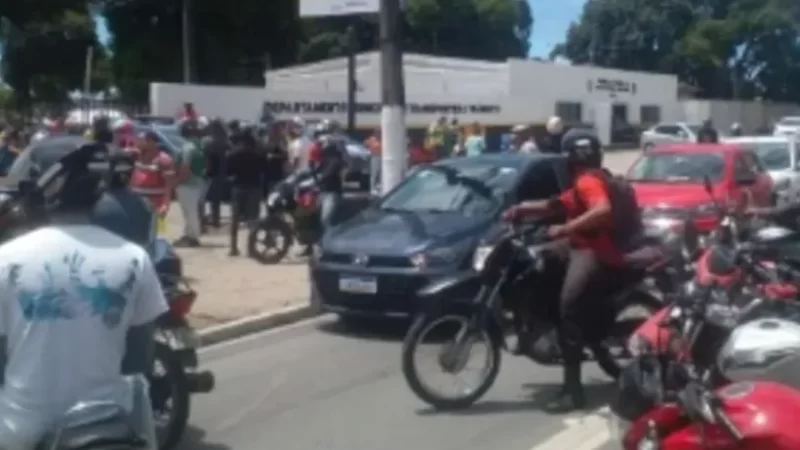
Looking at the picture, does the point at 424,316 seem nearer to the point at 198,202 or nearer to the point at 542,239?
the point at 542,239

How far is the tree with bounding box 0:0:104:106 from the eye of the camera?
6456 centimetres

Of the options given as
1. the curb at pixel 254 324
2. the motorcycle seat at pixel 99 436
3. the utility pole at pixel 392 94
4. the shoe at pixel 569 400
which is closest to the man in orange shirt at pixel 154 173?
the utility pole at pixel 392 94

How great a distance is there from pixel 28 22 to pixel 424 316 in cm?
4990

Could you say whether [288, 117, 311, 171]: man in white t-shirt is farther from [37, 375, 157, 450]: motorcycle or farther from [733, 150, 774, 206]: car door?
[37, 375, 157, 450]: motorcycle

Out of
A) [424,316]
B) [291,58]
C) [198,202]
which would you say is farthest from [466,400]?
[291,58]

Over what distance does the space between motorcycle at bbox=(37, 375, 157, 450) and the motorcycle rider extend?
16.5 feet

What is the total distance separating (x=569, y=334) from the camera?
953cm

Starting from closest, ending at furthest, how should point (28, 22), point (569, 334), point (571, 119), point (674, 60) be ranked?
point (569, 334) < point (28, 22) < point (571, 119) < point (674, 60)

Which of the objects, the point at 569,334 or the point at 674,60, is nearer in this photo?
the point at 569,334

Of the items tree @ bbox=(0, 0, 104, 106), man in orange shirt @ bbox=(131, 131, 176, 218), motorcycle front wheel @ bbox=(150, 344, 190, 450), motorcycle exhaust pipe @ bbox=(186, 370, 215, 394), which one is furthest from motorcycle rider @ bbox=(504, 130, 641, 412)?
tree @ bbox=(0, 0, 104, 106)

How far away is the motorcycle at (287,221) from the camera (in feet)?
59.5

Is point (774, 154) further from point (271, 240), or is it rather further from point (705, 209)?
point (271, 240)

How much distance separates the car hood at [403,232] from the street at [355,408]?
0.82m

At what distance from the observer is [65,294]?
474cm
